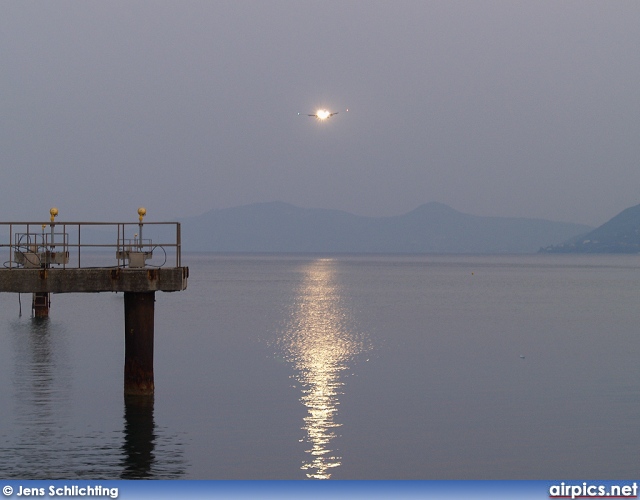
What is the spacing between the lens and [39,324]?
6944cm

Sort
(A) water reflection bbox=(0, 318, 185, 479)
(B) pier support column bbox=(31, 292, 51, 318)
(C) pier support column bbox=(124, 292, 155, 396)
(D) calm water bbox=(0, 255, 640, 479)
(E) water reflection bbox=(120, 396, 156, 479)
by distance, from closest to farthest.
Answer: (A) water reflection bbox=(0, 318, 185, 479) < (E) water reflection bbox=(120, 396, 156, 479) < (D) calm water bbox=(0, 255, 640, 479) < (C) pier support column bbox=(124, 292, 155, 396) < (B) pier support column bbox=(31, 292, 51, 318)

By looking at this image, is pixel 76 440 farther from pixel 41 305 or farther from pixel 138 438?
pixel 41 305

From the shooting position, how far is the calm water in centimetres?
2422

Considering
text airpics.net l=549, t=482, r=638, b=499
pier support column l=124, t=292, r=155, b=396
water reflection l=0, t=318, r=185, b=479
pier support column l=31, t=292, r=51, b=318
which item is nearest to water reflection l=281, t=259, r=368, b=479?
water reflection l=0, t=318, r=185, b=479

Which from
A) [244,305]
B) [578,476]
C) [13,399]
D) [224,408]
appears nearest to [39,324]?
[244,305]

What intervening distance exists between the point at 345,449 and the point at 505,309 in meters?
66.0

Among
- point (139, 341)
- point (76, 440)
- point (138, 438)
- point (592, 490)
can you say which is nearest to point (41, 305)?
point (139, 341)

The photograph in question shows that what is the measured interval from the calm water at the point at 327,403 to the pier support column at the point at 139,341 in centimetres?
72

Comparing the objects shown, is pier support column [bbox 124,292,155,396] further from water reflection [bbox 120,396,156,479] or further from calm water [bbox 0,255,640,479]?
calm water [bbox 0,255,640,479]

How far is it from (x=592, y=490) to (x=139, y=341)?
15.3 metres

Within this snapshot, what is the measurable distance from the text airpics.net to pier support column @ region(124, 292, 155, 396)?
1425cm

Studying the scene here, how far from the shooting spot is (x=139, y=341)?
2919 cm

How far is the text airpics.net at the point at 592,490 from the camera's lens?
21.1m

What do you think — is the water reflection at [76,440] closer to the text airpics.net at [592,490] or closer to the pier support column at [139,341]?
the pier support column at [139,341]
